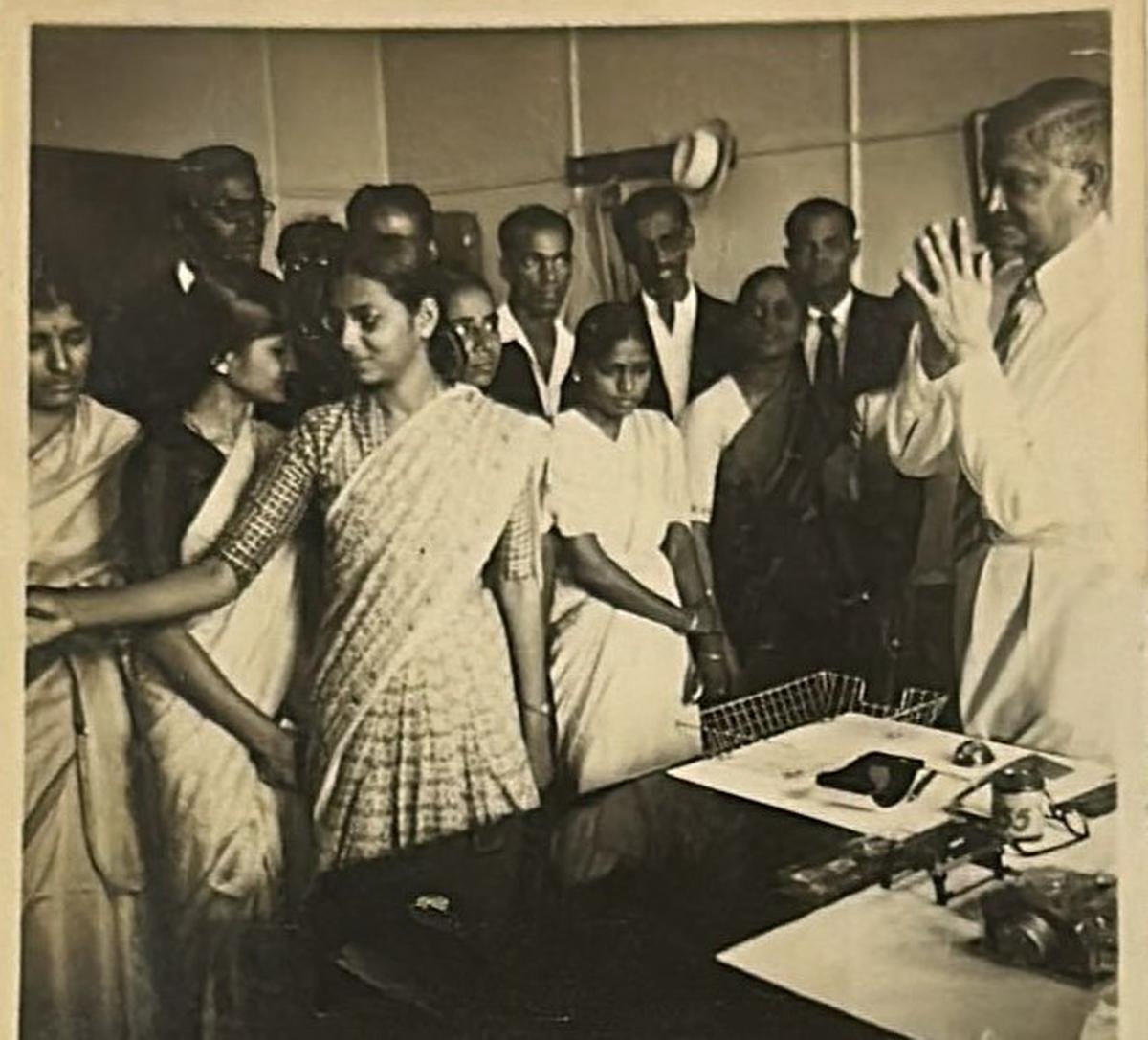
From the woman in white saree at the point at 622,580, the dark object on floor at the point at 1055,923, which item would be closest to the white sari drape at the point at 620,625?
the woman in white saree at the point at 622,580

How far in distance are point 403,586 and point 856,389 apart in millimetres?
164

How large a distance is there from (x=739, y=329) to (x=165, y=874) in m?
0.26

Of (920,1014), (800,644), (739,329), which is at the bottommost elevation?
(920,1014)

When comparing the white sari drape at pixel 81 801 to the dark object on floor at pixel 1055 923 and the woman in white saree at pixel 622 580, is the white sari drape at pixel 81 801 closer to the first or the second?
the woman in white saree at pixel 622 580

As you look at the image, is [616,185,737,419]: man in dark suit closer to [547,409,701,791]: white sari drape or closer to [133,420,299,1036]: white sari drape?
[547,409,701,791]: white sari drape

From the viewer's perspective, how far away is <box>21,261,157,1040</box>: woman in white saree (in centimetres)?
52

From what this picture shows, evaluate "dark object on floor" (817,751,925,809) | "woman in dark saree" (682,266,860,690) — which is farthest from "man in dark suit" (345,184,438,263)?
"dark object on floor" (817,751,925,809)

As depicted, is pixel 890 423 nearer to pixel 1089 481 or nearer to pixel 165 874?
pixel 1089 481

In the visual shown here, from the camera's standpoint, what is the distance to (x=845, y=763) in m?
0.52

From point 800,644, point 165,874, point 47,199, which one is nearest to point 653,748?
point 800,644

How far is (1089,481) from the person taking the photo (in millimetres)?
526

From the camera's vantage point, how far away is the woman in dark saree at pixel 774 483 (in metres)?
0.53

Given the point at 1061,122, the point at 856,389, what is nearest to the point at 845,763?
the point at 856,389

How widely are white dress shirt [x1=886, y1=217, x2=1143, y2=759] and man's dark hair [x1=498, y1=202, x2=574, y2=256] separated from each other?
12 centimetres
